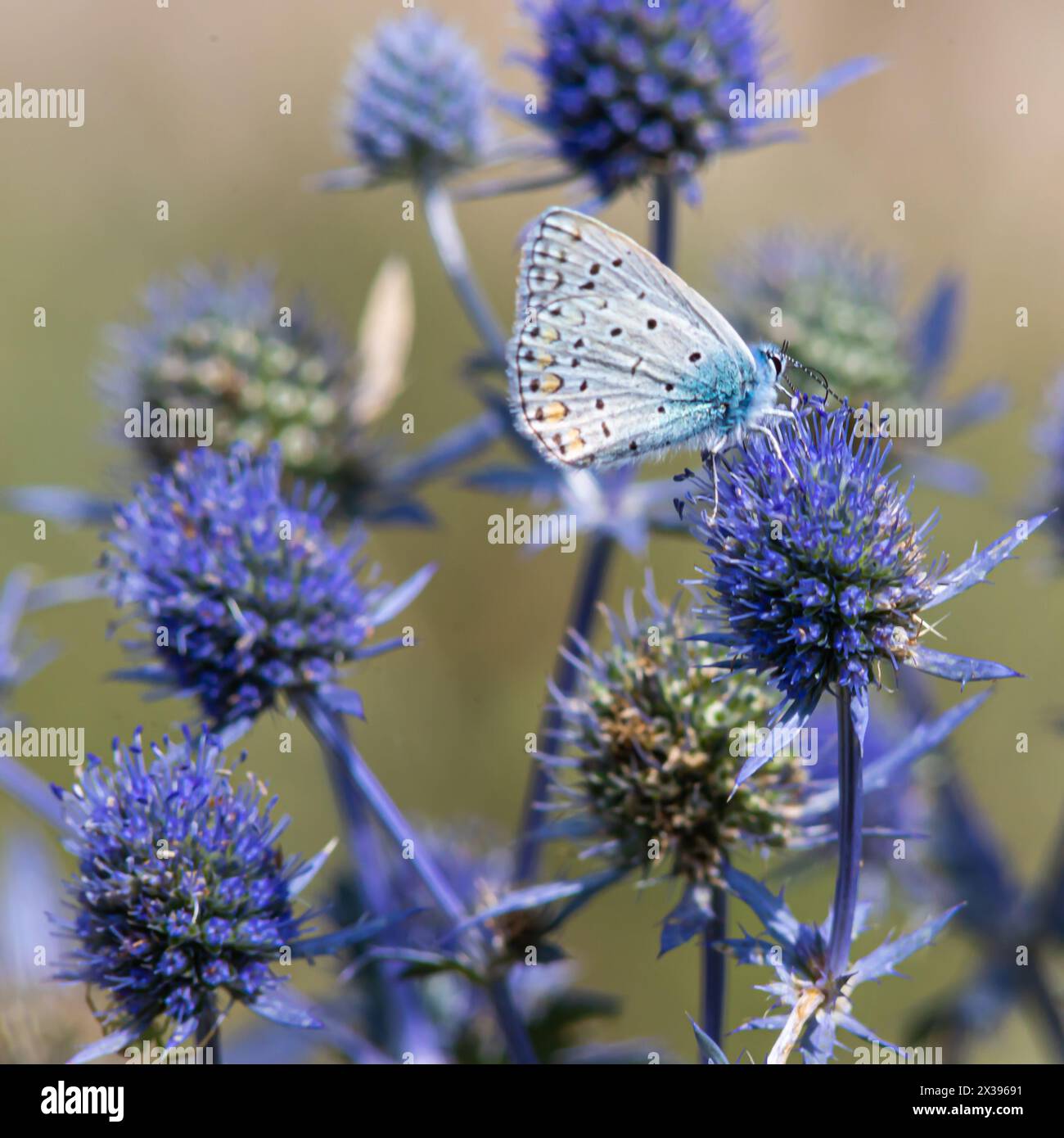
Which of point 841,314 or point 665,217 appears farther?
point 841,314

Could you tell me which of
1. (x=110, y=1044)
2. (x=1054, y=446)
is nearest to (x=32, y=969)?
(x=110, y=1044)

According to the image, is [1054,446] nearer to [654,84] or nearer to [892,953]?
[654,84]

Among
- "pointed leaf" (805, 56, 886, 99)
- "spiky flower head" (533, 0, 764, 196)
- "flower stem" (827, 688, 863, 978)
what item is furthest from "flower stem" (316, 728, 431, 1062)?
"pointed leaf" (805, 56, 886, 99)

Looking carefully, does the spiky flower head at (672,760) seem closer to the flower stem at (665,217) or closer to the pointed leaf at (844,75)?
the flower stem at (665,217)

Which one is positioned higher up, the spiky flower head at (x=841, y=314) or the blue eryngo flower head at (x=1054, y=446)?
the spiky flower head at (x=841, y=314)

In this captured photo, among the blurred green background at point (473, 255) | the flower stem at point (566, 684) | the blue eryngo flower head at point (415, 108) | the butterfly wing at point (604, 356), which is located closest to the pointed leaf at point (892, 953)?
the flower stem at point (566, 684)
